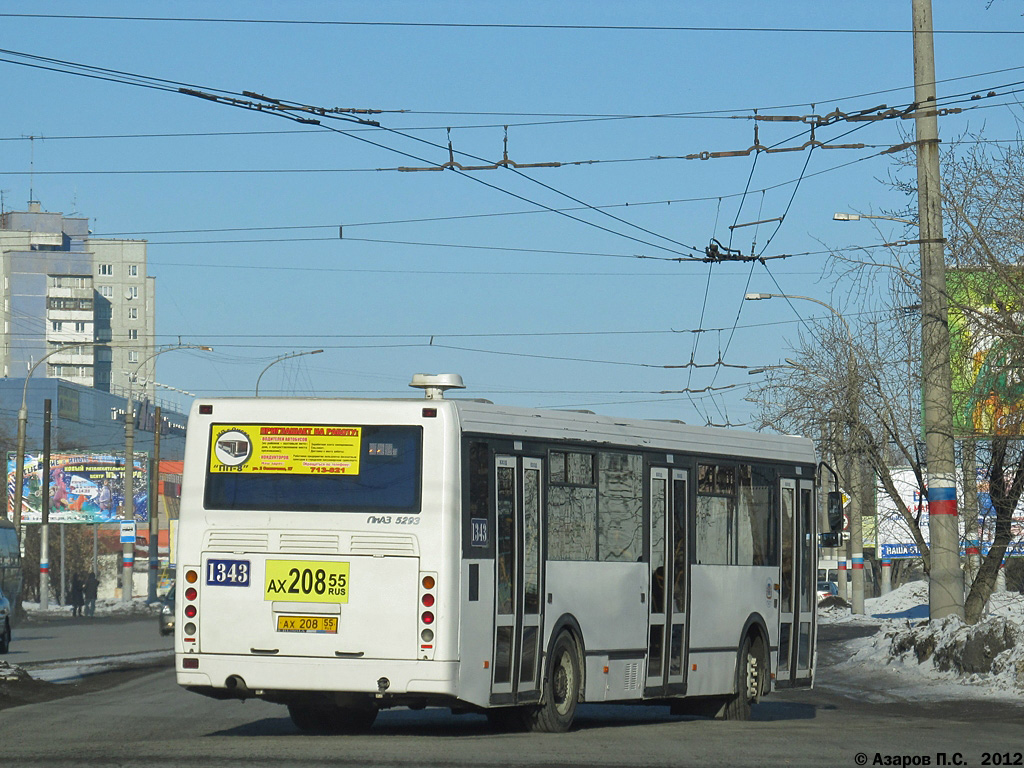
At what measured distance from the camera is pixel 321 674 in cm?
1284

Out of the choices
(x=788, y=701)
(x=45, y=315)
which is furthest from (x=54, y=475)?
(x=45, y=315)

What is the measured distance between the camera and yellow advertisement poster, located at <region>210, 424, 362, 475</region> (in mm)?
13164

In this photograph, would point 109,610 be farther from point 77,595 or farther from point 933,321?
point 933,321

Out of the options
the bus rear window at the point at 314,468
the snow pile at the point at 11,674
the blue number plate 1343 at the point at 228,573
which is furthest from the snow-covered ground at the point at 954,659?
the snow pile at the point at 11,674

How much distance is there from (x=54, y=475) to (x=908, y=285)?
63126 mm

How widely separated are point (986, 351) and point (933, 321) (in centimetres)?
81

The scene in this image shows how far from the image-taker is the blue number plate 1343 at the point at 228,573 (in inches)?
517

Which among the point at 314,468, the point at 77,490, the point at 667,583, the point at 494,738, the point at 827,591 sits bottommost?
the point at 827,591

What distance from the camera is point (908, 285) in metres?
22.5

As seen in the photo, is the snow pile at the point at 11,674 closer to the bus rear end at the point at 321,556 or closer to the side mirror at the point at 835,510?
the bus rear end at the point at 321,556

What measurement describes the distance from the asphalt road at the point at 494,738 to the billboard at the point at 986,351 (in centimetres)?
416

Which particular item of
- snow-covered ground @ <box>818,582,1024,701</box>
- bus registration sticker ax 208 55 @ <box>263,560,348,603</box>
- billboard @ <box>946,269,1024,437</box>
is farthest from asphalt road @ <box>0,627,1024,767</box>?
billboard @ <box>946,269,1024,437</box>

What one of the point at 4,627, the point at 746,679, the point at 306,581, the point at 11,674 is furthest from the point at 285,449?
the point at 4,627

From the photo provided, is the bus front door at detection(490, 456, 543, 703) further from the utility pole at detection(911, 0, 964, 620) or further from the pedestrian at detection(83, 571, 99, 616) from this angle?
the pedestrian at detection(83, 571, 99, 616)
